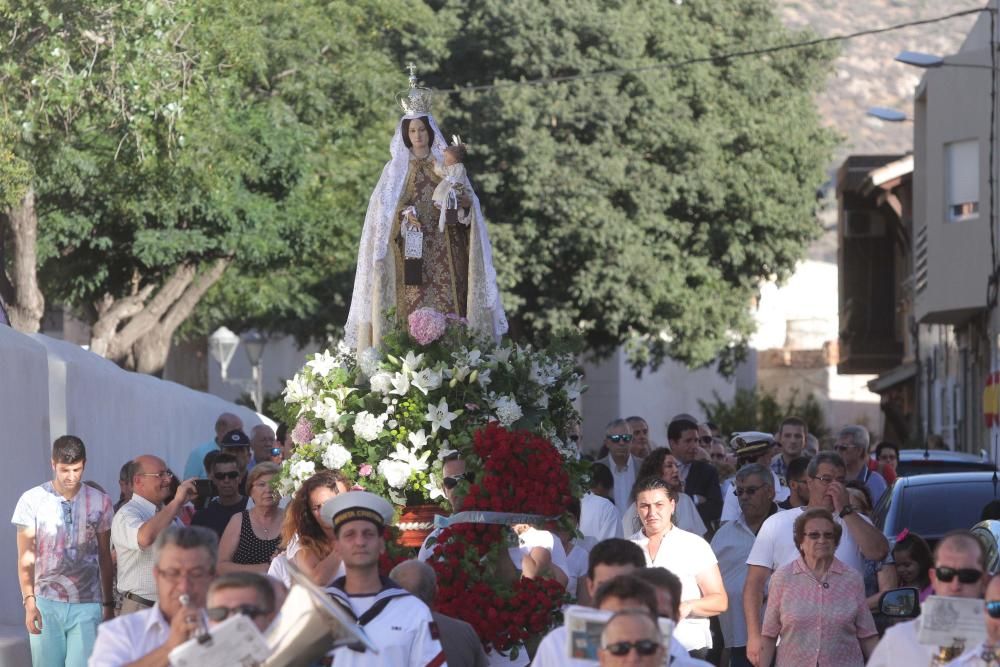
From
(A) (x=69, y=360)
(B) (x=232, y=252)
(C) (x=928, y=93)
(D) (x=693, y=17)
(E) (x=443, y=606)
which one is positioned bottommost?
(E) (x=443, y=606)

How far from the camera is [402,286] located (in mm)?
12750

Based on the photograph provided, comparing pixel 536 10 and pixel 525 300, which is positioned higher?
pixel 536 10

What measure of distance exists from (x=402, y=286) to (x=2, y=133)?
9.32m

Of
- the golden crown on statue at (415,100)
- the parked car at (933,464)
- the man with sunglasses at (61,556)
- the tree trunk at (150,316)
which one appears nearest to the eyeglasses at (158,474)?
the man with sunglasses at (61,556)

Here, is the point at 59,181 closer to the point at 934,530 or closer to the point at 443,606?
the point at 934,530

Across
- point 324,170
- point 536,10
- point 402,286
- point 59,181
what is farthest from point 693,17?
point 402,286

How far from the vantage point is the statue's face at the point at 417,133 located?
12.7 meters

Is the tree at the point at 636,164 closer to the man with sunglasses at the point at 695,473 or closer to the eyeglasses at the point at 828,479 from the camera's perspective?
the man with sunglasses at the point at 695,473

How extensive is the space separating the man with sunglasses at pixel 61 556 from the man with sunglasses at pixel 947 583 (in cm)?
596

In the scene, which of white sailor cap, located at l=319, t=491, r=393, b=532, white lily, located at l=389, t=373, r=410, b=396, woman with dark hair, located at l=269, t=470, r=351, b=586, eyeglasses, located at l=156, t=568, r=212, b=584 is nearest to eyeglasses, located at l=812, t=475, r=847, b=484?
white lily, located at l=389, t=373, r=410, b=396

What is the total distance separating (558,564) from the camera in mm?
9750

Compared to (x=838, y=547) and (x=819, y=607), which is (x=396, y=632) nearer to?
(x=819, y=607)

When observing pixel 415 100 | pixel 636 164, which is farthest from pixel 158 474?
pixel 636 164

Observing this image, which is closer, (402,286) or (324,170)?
(402,286)
